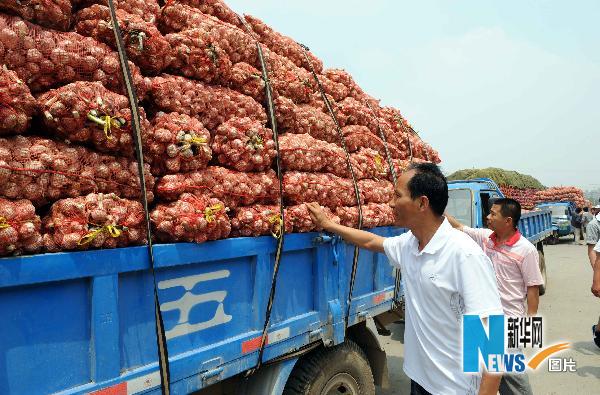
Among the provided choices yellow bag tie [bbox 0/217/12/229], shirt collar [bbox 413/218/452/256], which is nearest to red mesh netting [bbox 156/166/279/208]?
yellow bag tie [bbox 0/217/12/229]

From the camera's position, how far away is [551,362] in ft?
20.6

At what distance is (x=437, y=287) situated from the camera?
2385 millimetres

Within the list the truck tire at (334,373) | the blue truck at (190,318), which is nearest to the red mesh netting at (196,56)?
the blue truck at (190,318)

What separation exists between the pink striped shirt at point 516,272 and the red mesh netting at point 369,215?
1094 mm

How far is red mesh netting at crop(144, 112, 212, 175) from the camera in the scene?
2.66 meters

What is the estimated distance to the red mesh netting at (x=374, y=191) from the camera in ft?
14.3

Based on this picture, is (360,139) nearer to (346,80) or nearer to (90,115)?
(346,80)

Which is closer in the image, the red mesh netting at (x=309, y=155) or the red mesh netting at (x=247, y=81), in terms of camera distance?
the red mesh netting at (x=247, y=81)

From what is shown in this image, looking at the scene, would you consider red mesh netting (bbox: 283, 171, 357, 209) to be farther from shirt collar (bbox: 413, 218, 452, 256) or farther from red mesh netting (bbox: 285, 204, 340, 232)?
shirt collar (bbox: 413, 218, 452, 256)

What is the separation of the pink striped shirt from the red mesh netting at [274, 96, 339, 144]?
191 cm

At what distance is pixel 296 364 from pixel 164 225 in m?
1.70

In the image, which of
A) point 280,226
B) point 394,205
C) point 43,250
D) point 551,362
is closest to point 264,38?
point 280,226

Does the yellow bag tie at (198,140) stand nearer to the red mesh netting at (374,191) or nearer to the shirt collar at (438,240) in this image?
the shirt collar at (438,240)

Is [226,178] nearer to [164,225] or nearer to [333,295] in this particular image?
[164,225]
